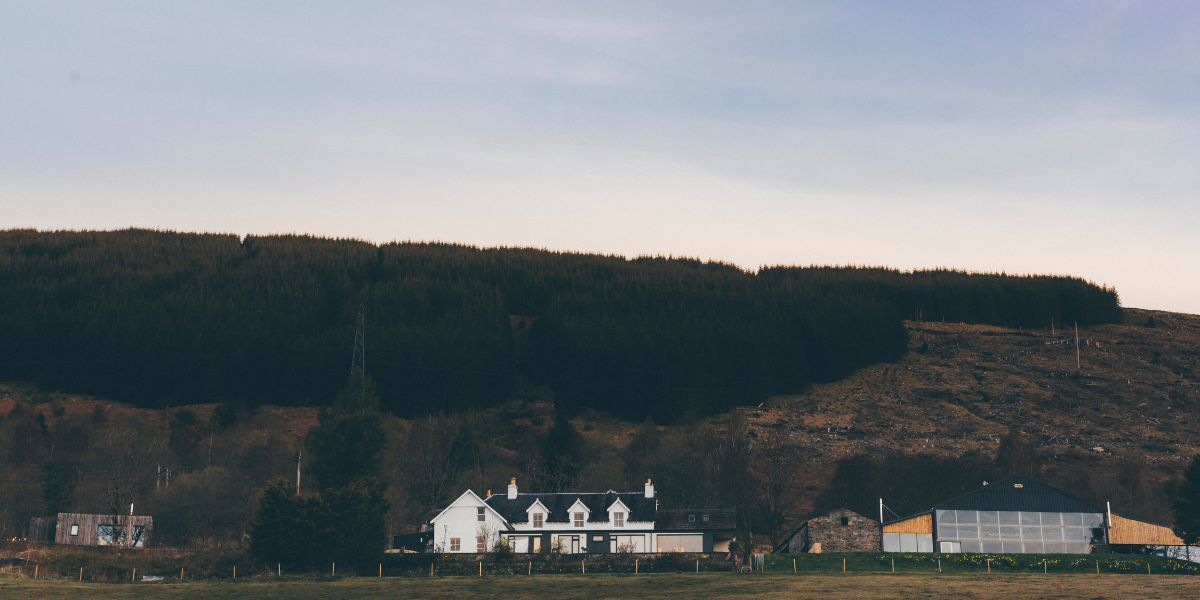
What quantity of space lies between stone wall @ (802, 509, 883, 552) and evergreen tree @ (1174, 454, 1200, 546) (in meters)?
23.1

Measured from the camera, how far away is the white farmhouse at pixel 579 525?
297 feet

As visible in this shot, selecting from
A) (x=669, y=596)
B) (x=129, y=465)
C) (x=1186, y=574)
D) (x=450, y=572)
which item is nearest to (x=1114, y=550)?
(x=1186, y=574)

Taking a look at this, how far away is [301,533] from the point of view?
75750mm

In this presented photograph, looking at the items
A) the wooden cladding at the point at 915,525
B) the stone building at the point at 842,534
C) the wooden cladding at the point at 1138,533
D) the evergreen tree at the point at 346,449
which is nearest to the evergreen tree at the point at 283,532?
the evergreen tree at the point at 346,449

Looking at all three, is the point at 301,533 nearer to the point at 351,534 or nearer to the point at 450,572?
the point at 351,534

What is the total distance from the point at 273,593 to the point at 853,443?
137764 millimetres

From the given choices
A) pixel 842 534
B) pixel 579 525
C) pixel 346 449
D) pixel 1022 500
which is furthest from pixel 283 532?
pixel 1022 500

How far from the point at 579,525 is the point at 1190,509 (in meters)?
49.0

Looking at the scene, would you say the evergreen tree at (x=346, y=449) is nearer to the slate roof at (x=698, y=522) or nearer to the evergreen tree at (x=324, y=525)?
the evergreen tree at (x=324, y=525)

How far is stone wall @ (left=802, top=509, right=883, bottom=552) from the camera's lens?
8919 cm

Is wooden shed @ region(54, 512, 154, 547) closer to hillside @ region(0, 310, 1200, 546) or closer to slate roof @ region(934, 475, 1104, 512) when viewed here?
hillside @ region(0, 310, 1200, 546)

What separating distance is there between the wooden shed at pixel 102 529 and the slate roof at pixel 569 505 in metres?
31.3

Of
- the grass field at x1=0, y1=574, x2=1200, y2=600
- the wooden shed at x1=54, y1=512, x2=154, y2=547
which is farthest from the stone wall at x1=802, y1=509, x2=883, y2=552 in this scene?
the wooden shed at x1=54, y1=512, x2=154, y2=547

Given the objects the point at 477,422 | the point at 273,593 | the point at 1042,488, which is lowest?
the point at 273,593
